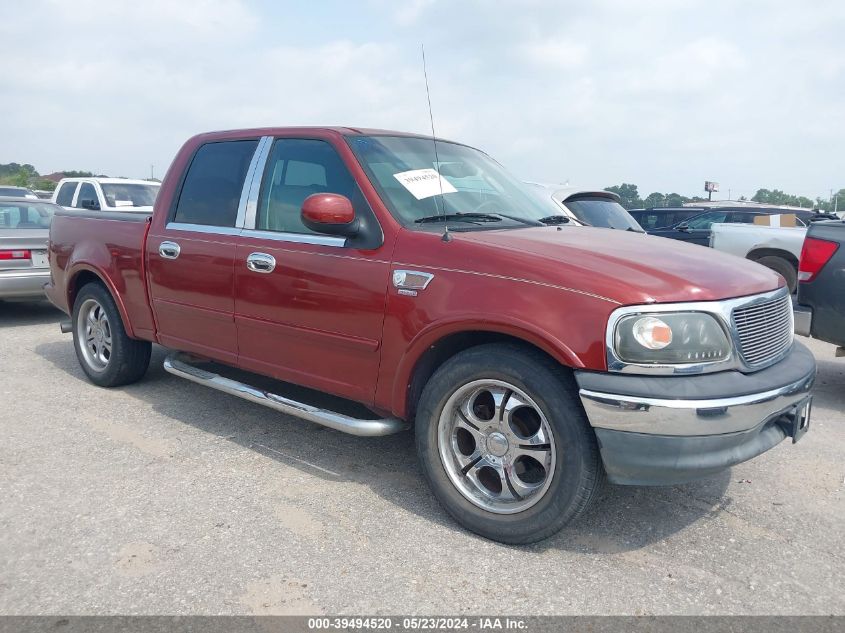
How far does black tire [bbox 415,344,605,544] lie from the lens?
9.55 ft

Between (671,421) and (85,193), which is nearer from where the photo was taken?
(671,421)

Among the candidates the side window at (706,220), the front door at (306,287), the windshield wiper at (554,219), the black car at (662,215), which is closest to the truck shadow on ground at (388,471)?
the front door at (306,287)

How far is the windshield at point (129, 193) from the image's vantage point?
13.0 meters

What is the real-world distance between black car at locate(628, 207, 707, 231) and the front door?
12.3 metres

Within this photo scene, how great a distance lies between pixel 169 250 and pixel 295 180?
109 cm

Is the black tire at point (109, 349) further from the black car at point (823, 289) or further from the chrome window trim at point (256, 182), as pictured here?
the black car at point (823, 289)

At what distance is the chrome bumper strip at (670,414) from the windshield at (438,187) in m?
1.26

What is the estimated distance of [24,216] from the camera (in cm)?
903

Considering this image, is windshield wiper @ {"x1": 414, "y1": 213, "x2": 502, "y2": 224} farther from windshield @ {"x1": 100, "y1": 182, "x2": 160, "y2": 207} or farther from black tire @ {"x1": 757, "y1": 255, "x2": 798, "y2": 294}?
windshield @ {"x1": 100, "y1": 182, "x2": 160, "y2": 207}

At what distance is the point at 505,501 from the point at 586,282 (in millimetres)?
1066

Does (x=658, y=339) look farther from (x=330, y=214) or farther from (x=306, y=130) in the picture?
(x=306, y=130)

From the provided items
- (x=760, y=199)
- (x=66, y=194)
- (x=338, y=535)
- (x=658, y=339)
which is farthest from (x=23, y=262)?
(x=760, y=199)

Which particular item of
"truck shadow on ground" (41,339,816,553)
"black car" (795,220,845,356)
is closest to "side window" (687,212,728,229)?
"black car" (795,220,845,356)

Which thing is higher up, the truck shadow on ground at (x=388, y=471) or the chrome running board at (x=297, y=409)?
the chrome running board at (x=297, y=409)
